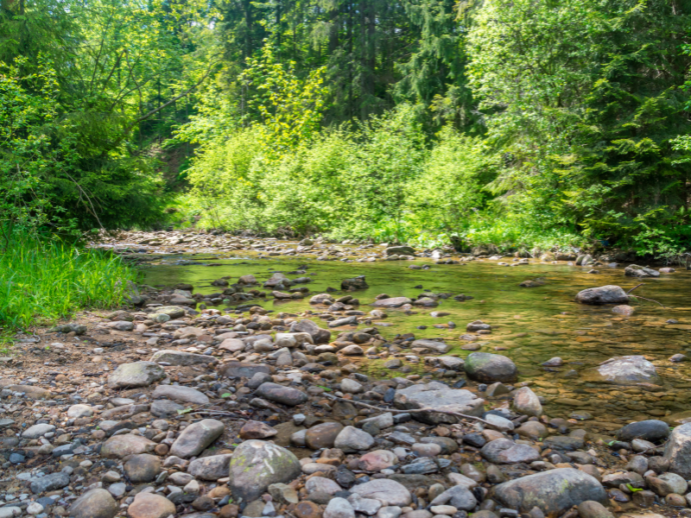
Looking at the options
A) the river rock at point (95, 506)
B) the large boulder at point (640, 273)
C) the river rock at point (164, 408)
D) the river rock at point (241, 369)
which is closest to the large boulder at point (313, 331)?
the river rock at point (241, 369)

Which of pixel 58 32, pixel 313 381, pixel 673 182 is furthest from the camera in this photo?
pixel 673 182

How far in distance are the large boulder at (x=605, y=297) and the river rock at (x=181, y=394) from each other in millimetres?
5055

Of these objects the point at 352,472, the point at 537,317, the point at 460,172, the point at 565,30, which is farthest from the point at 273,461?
the point at 565,30

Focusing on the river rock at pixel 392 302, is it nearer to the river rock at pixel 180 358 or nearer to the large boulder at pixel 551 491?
the river rock at pixel 180 358

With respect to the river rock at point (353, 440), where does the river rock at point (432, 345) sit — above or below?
below

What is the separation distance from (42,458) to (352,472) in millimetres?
1363

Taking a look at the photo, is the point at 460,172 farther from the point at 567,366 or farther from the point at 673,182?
the point at 567,366

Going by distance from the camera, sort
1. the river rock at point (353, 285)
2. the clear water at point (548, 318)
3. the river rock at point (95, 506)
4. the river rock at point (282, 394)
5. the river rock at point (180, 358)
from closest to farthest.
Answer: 1. the river rock at point (95, 506)
2. the river rock at point (282, 394)
3. the clear water at point (548, 318)
4. the river rock at point (180, 358)
5. the river rock at point (353, 285)

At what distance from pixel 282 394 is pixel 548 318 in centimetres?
360

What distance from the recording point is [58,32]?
28.2 ft

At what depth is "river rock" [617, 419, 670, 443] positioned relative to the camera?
8.15ft

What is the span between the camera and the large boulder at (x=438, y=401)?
2.76m

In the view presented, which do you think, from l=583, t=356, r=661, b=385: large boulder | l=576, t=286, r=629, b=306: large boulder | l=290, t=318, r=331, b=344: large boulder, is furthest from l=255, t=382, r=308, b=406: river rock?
l=576, t=286, r=629, b=306: large boulder

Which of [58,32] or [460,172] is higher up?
[58,32]
